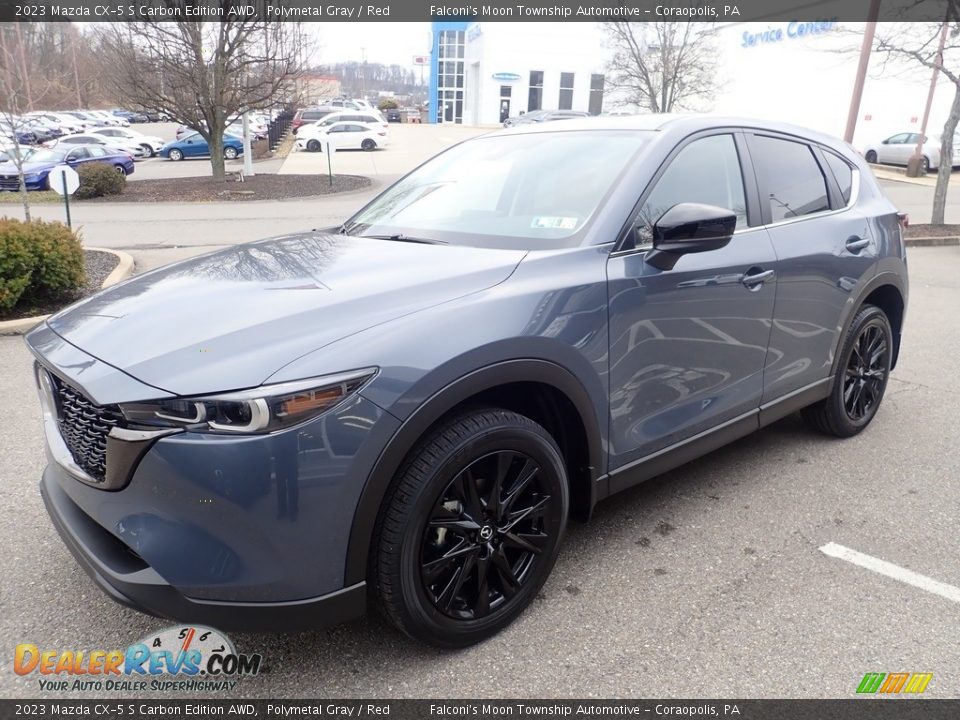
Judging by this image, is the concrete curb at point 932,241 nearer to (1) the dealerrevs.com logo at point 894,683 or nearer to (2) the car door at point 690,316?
(2) the car door at point 690,316

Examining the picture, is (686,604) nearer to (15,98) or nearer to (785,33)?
(15,98)

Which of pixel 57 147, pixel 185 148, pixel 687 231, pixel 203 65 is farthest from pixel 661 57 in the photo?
pixel 687 231

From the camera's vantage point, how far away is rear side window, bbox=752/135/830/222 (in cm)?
349

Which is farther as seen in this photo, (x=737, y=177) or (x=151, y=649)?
(x=737, y=177)

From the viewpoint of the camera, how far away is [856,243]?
3.88m

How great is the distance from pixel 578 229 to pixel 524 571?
129 cm

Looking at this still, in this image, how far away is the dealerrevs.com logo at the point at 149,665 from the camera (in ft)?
7.61

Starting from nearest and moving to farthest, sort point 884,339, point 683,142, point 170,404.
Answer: point 170,404, point 683,142, point 884,339

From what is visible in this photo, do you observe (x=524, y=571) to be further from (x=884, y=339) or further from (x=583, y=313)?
(x=884, y=339)

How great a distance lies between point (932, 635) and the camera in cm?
256

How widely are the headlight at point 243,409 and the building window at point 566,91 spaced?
6200 centimetres

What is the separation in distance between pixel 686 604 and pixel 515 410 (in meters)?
0.99

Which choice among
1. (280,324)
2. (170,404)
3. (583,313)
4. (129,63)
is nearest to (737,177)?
(583,313)

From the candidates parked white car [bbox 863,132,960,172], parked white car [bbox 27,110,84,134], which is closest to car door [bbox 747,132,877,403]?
parked white car [bbox 863,132,960,172]
